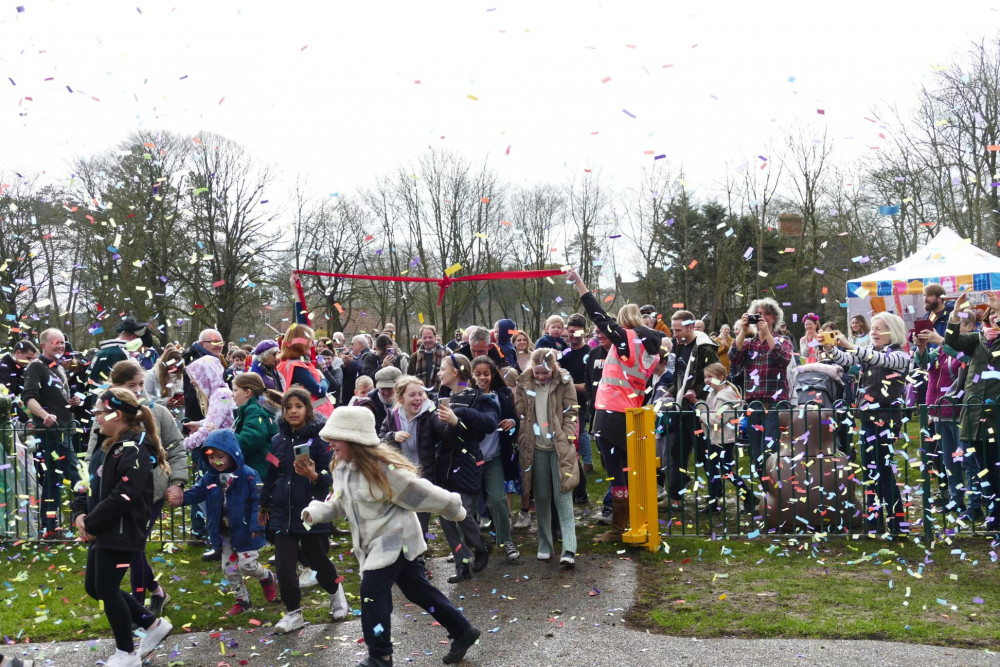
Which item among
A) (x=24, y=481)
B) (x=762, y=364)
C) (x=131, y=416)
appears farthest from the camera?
(x=24, y=481)

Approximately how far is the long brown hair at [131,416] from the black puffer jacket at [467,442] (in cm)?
227

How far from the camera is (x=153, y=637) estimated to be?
5363 mm

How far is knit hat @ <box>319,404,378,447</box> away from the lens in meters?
4.80

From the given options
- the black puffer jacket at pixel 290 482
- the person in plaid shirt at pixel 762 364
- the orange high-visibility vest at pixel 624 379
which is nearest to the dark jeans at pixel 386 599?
the black puffer jacket at pixel 290 482

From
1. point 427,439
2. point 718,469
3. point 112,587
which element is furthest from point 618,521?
point 112,587

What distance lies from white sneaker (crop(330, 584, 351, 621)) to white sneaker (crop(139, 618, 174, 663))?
1101 mm

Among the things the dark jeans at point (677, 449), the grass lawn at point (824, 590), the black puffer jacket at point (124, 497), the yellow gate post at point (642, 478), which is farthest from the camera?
the dark jeans at point (677, 449)

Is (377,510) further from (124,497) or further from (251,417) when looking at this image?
(251,417)

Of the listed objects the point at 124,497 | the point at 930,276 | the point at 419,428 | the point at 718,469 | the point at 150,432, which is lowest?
the point at 718,469

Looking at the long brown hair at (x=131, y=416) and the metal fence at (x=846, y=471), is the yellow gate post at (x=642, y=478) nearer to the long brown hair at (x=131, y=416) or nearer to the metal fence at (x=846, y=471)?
the metal fence at (x=846, y=471)

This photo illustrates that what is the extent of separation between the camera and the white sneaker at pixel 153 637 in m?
5.34

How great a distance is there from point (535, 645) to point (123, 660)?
2.53 metres

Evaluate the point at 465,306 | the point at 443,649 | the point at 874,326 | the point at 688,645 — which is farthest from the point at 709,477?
the point at 465,306

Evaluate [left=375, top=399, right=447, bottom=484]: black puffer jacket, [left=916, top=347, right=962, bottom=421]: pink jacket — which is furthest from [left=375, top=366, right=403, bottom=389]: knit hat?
[left=916, top=347, right=962, bottom=421]: pink jacket
